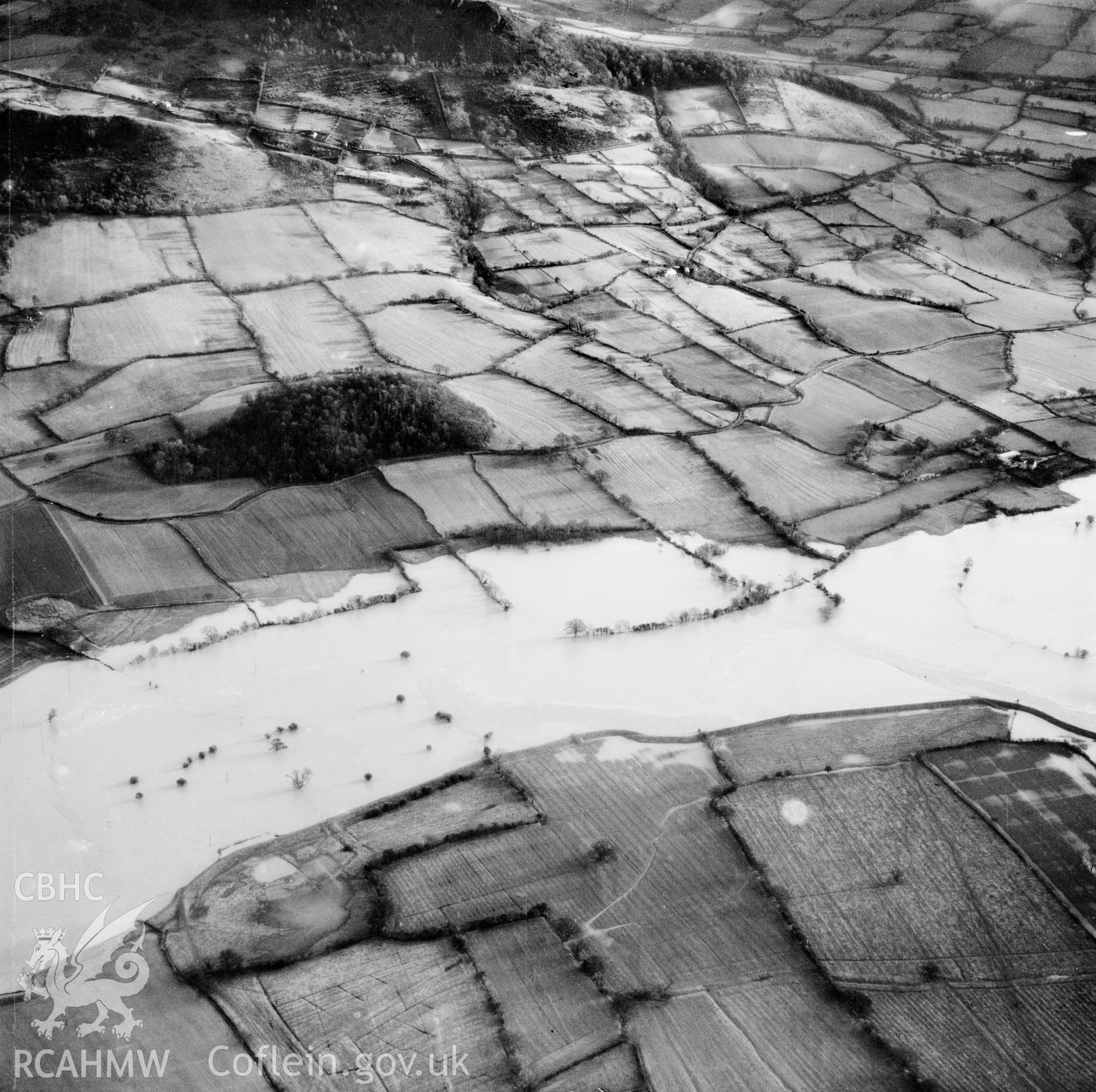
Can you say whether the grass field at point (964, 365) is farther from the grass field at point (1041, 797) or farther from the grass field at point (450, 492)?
the grass field at point (1041, 797)

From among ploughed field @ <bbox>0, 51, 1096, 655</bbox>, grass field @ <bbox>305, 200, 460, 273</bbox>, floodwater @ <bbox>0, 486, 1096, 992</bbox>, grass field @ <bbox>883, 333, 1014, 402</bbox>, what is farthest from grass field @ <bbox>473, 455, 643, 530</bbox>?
grass field @ <bbox>305, 200, 460, 273</bbox>

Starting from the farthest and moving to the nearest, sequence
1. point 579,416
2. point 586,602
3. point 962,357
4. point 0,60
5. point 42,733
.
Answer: point 0,60 → point 962,357 → point 579,416 → point 586,602 → point 42,733

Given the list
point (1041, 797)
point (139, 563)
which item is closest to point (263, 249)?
point (139, 563)

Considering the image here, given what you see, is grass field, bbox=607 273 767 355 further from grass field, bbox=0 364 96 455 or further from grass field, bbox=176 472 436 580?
grass field, bbox=0 364 96 455

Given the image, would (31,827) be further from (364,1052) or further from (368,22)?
(368,22)

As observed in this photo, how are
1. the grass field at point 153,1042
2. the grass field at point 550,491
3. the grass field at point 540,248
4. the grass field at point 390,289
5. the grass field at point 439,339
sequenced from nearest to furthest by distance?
the grass field at point 153,1042, the grass field at point 550,491, the grass field at point 439,339, the grass field at point 390,289, the grass field at point 540,248

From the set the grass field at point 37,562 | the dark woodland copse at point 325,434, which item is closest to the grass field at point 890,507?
the dark woodland copse at point 325,434

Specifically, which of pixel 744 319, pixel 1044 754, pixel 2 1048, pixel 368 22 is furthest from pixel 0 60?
pixel 1044 754
